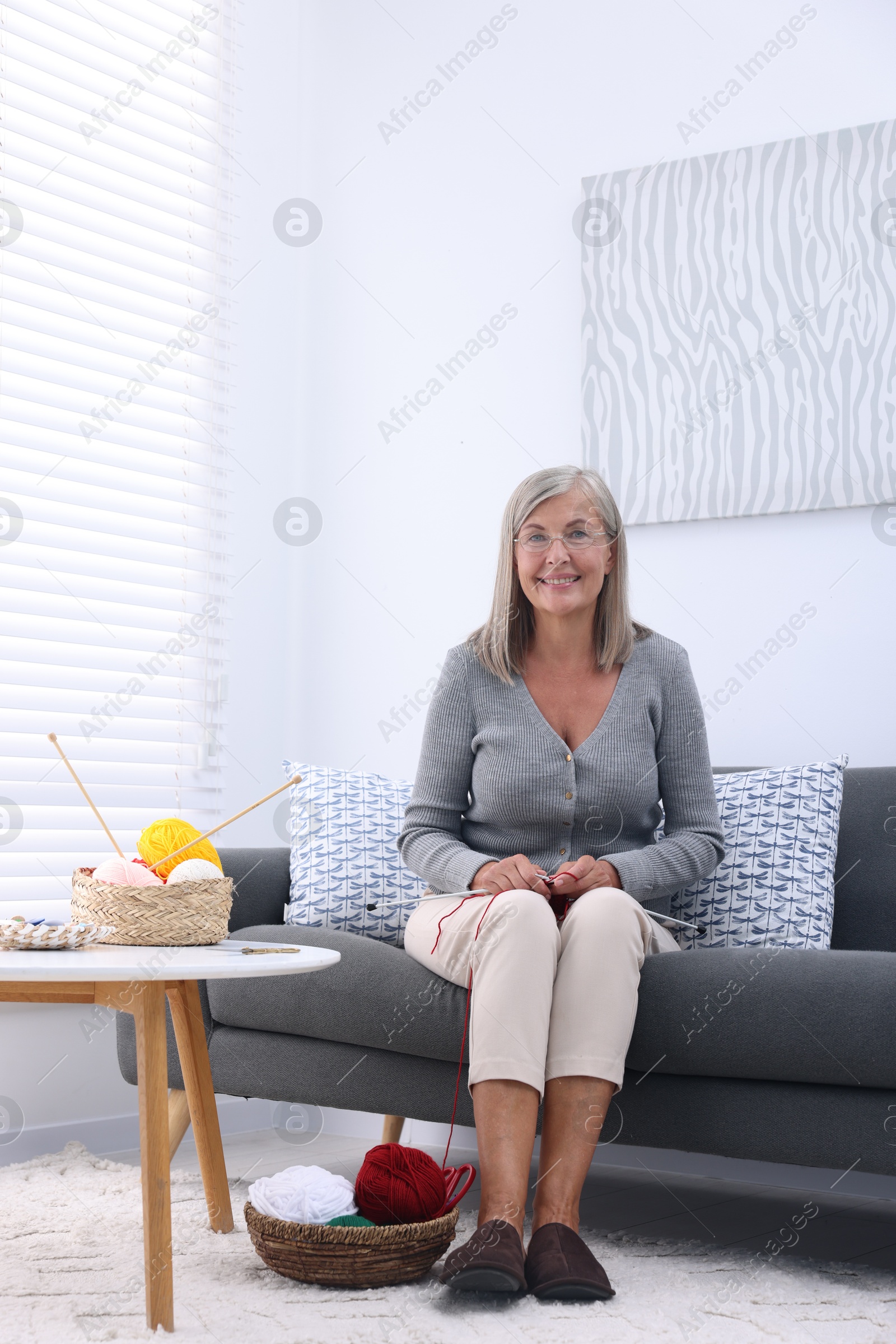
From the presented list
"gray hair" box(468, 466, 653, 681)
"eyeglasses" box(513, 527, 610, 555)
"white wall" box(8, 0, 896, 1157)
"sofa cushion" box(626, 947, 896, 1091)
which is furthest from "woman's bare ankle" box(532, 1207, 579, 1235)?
"white wall" box(8, 0, 896, 1157)

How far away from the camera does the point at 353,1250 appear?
1505 millimetres

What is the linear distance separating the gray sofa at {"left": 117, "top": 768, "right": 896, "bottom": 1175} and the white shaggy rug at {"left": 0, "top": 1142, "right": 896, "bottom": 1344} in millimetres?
173

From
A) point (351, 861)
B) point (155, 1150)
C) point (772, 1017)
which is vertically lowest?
point (155, 1150)

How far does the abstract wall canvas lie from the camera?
2.49 meters

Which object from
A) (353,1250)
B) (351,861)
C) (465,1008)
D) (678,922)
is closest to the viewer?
(353,1250)

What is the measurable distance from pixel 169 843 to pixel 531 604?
2.43 feet

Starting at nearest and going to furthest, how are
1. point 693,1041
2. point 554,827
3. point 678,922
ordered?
point 693,1041, point 678,922, point 554,827

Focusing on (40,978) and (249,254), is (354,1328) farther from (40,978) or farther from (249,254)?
(249,254)

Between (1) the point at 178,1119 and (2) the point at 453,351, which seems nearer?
(1) the point at 178,1119

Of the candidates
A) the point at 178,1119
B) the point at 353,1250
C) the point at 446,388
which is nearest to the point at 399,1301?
the point at 353,1250

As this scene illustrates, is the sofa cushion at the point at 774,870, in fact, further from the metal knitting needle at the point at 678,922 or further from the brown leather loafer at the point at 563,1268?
the brown leather loafer at the point at 563,1268

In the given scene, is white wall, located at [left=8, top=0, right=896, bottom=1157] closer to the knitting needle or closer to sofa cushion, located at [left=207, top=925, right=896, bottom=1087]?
the knitting needle

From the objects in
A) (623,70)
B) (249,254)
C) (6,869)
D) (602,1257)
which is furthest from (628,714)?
(249,254)

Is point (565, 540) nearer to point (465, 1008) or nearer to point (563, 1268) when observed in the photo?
point (465, 1008)
